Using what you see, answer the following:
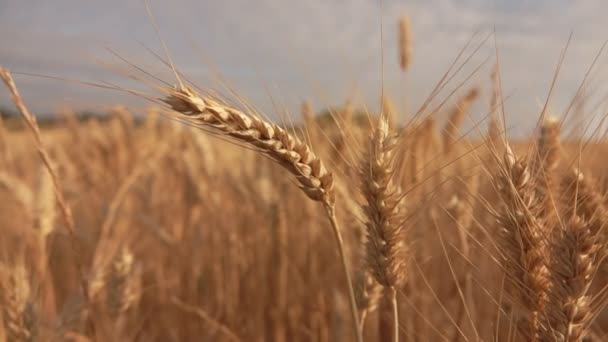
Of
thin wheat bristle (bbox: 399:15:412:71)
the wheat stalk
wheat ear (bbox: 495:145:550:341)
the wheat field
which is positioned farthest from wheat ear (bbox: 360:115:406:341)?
thin wheat bristle (bbox: 399:15:412:71)

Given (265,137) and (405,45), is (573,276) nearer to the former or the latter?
(265,137)

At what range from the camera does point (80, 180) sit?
3.15 metres

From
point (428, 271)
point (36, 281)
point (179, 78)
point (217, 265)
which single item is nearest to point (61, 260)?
point (217, 265)

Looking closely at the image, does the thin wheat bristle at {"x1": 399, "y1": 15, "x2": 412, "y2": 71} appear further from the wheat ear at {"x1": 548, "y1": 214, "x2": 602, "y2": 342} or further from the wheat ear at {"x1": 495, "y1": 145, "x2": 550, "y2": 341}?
the wheat ear at {"x1": 548, "y1": 214, "x2": 602, "y2": 342}

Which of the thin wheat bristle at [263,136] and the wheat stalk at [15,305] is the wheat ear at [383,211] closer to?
the thin wheat bristle at [263,136]

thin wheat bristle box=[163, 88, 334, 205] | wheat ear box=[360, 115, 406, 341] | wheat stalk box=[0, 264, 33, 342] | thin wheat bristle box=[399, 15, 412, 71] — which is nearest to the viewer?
thin wheat bristle box=[163, 88, 334, 205]

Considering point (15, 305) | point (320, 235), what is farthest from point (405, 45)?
point (15, 305)

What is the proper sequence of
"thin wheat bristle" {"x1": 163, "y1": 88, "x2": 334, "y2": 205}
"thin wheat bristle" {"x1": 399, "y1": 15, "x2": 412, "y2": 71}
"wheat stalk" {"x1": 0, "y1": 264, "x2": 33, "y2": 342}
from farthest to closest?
"thin wheat bristle" {"x1": 399, "y1": 15, "x2": 412, "y2": 71}, "wheat stalk" {"x1": 0, "y1": 264, "x2": 33, "y2": 342}, "thin wheat bristle" {"x1": 163, "y1": 88, "x2": 334, "y2": 205}

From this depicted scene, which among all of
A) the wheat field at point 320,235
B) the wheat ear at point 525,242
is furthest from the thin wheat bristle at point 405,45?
the wheat ear at point 525,242

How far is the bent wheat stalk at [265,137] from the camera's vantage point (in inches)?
22.2

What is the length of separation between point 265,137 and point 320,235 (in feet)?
4.56

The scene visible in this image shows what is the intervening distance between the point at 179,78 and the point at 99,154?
264 cm

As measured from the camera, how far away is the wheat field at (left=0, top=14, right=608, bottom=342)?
0.65m

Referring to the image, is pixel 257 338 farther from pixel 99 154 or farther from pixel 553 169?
pixel 99 154
